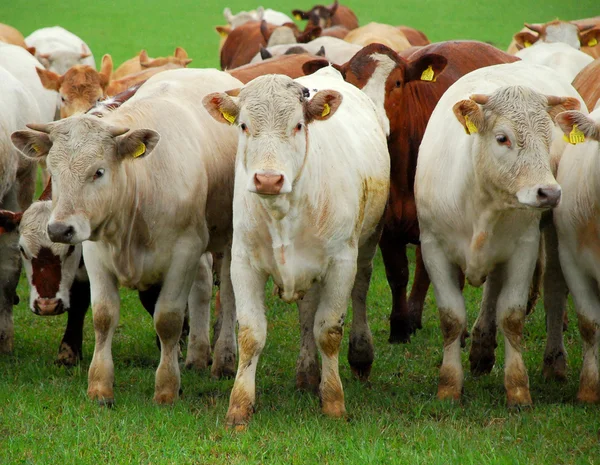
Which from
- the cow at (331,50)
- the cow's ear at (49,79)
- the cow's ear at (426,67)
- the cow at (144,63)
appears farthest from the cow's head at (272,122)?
the cow at (144,63)

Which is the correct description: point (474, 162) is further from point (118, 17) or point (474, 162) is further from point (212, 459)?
point (118, 17)

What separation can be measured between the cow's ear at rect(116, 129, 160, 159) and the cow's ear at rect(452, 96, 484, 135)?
1745 mm

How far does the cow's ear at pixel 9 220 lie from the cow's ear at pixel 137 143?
1744mm

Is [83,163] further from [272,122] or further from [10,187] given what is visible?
[10,187]

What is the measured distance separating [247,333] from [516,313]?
165cm

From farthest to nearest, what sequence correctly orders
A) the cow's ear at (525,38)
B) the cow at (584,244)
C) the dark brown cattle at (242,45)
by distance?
1. the dark brown cattle at (242,45)
2. the cow's ear at (525,38)
3. the cow at (584,244)

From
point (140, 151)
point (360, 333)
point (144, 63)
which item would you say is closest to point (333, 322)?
point (360, 333)

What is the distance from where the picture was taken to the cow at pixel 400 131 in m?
8.28

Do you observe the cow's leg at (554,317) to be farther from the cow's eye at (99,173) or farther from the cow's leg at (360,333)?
the cow's eye at (99,173)

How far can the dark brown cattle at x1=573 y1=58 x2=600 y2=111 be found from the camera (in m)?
8.45

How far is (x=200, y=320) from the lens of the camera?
25.2 ft

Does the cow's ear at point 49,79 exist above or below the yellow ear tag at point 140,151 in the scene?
below

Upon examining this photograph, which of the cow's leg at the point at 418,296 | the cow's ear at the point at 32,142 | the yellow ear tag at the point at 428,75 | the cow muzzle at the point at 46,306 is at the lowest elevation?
the cow's leg at the point at 418,296

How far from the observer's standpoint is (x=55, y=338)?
28.3ft
